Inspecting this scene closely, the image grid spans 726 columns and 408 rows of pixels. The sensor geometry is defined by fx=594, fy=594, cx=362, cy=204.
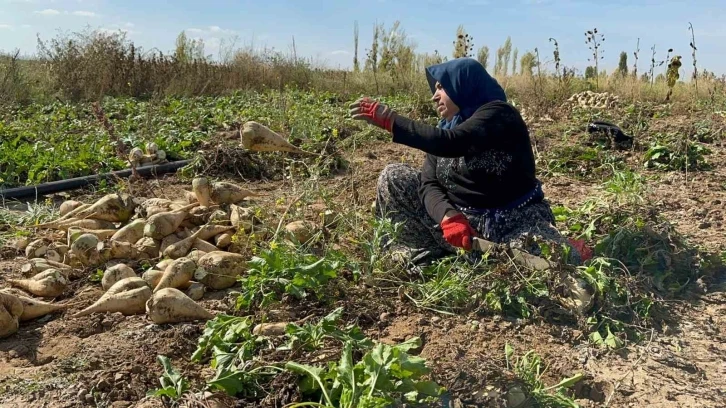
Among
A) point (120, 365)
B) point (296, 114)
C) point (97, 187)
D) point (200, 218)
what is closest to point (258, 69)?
point (296, 114)

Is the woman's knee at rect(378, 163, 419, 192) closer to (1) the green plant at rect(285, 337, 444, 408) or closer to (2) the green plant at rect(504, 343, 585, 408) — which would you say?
(2) the green plant at rect(504, 343, 585, 408)

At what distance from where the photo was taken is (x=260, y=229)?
2.95m

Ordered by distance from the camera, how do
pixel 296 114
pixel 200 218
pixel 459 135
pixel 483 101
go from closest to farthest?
pixel 459 135 → pixel 483 101 → pixel 200 218 → pixel 296 114

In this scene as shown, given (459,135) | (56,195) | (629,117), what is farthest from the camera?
(629,117)

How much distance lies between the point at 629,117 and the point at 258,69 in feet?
27.4

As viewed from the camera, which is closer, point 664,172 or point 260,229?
point 260,229

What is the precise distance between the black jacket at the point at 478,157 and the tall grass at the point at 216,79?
19.3ft

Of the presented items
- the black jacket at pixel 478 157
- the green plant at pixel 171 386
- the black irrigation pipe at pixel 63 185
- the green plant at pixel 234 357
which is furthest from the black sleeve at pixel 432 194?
the black irrigation pipe at pixel 63 185

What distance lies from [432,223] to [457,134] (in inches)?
24.2

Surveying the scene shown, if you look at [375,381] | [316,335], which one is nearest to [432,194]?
[316,335]

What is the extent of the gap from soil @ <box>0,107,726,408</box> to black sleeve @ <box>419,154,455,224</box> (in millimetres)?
473

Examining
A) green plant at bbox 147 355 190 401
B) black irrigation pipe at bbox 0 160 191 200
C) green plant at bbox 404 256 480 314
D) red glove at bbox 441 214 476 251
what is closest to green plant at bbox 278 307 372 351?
green plant at bbox 147 355 190 401

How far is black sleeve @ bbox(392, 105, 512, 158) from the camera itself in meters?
2.67

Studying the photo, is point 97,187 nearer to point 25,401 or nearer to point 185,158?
point 185,158
